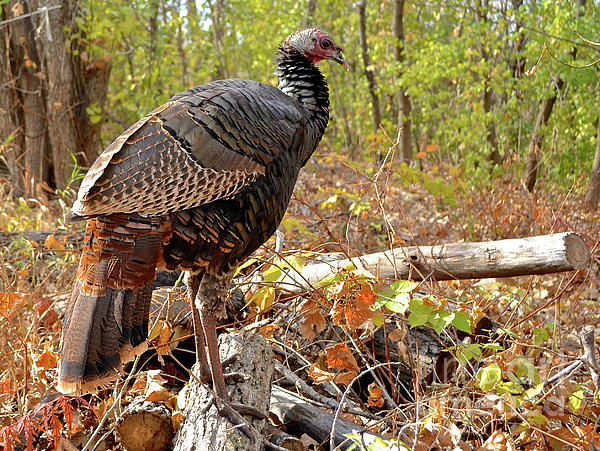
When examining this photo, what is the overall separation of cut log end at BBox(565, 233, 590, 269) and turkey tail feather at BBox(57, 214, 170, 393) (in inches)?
86.1

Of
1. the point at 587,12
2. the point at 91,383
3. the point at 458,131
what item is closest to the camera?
the point at 91,383

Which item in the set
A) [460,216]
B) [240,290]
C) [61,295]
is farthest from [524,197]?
[61,295]

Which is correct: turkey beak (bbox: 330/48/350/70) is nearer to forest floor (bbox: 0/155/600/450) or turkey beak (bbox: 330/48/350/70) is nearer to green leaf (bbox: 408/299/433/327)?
forest floor (bbox: 0/155/600/450)

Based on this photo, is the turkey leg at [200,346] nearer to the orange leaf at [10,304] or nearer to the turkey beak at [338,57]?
the orange leaf at [10,304]

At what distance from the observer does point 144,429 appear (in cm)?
280

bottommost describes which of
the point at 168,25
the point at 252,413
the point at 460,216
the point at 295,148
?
the point at 460,216

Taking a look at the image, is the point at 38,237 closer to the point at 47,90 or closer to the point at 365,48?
the point at 47,90

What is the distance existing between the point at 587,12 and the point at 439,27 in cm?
435

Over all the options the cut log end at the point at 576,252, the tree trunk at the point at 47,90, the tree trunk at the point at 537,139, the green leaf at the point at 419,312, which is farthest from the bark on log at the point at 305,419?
the tree trunk at the point at 537,139

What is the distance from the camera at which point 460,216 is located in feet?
23.6

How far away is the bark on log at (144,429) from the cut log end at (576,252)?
7.58 ft

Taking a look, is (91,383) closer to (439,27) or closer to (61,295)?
(61,295)

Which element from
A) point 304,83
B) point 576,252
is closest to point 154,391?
point 304,83

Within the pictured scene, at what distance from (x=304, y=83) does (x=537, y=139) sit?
7.63 m
